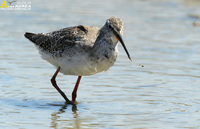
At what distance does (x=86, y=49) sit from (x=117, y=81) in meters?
2.13

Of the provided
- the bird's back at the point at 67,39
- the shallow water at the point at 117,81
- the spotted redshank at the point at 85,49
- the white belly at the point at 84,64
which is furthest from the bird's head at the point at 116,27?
the shallow water at the point at 117,81

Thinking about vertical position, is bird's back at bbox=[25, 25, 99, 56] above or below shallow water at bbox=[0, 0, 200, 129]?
above

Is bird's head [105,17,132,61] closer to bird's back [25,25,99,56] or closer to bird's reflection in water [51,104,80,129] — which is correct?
bird's back [25,25,99,56]

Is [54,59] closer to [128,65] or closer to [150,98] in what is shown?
[150,98]

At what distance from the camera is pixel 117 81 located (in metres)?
10.4

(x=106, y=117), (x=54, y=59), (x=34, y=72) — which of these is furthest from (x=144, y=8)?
(x=106, y=117)

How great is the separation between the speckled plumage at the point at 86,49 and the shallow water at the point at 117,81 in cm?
79

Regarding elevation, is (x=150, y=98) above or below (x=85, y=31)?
below

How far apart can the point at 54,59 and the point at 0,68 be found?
2.35m

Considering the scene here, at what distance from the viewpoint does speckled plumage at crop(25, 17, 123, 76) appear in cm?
834

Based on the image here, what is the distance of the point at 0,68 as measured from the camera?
36.2 feet

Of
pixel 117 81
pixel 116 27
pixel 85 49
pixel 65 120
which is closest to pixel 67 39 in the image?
pixel 85 49

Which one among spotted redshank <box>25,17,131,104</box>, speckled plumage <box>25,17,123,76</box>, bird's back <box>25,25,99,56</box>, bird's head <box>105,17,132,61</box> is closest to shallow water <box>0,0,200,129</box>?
spotted redshank <box>25,17,131,104</box>

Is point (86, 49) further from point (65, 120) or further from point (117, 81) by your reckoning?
point (117, 81)
